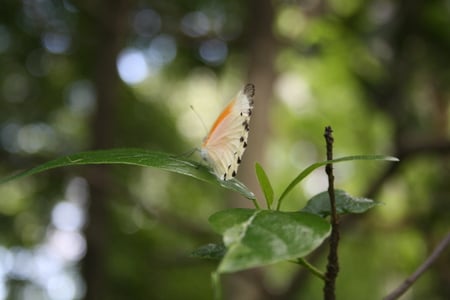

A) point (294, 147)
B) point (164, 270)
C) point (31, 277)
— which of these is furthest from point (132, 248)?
point (294, 147)

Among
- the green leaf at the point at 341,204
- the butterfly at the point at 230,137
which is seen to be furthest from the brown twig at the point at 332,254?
the butterfly at the point at 230,137

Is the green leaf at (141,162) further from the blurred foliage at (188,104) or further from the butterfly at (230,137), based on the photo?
the blurred foliage at (188,104)

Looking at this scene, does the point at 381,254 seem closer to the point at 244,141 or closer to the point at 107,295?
the point at 107,295

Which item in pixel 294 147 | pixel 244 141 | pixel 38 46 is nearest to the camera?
pixel 244 141

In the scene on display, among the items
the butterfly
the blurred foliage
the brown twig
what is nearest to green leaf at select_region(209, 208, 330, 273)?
the brown twig

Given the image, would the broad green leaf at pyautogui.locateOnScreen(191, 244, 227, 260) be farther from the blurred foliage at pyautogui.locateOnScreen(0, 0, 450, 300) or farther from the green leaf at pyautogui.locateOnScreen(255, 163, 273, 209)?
the blurred foliage at pyautogui.locateOnScreen(0, 0, 450, 300)

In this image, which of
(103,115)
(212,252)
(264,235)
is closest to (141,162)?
(212,252)
